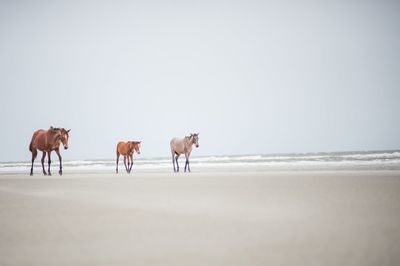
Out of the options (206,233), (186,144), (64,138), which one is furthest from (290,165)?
(206,233)

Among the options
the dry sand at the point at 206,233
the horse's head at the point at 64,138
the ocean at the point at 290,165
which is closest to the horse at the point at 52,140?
the horse's head at the point at 64,138

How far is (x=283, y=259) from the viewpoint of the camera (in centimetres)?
222

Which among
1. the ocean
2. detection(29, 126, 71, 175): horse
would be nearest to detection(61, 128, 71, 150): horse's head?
detection(29, 126, 71, 175): horse

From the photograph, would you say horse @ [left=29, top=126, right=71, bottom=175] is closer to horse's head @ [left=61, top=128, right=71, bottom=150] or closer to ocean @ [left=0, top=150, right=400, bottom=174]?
horse's head @ [left=61, top=128, right=71, bottom=150]

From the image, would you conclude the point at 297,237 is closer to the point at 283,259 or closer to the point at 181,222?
the point at 283,259

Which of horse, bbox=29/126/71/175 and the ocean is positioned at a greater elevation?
horse, bbox=29/126/71/175

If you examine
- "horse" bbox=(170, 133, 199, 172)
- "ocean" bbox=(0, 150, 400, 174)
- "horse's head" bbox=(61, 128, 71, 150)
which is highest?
"horse's head" bbox=(61, 128, 71, 150)

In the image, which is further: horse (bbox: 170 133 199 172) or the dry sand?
horse (bbox: 170 133 199 172)

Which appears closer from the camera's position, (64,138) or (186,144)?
(64,138)

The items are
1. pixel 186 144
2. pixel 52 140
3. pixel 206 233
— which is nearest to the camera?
pixel 206 233

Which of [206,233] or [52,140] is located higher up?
[52,140]

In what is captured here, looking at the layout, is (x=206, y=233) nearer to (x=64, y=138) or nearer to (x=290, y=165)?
(x=64, y=138)

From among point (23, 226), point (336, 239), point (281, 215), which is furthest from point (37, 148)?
point (336, 239)

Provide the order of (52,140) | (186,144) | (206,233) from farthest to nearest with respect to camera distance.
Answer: (186,144) < (52,140) < (206,233)
